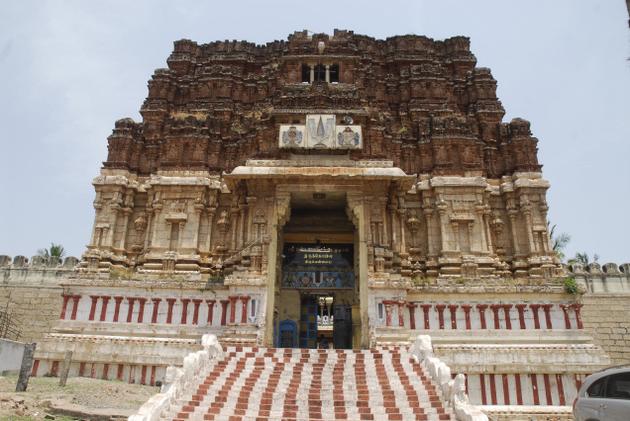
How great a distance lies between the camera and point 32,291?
27.7 m

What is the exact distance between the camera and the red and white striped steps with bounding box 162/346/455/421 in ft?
35.9

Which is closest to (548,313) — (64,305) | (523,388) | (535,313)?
(535,313)

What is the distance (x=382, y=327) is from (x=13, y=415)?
11.2 meters

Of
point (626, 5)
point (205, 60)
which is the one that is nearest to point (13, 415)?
point (626, 5)

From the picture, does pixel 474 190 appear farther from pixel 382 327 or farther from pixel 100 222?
pixel 100 222

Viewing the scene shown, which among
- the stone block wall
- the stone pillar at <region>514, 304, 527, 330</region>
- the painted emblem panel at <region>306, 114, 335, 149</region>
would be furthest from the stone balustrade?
the stone block wall

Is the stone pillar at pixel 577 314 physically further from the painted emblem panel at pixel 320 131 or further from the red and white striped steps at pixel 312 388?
the painted emblem panel at pixel 320 131

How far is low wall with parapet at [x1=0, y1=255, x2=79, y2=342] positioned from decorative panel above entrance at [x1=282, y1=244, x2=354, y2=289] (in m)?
13.7

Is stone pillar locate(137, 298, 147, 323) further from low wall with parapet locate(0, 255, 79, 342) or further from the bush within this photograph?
the bush

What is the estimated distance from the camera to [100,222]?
24.1 meters

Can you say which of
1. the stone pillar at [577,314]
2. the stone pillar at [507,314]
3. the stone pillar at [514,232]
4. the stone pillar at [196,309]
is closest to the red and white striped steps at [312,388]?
the stone pillar at [196,309]

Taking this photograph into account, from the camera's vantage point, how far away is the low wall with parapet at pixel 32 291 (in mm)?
26859

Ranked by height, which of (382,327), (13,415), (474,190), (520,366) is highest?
(474,190)

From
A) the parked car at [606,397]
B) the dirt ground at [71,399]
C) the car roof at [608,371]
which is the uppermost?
the car roof at [608,371]
